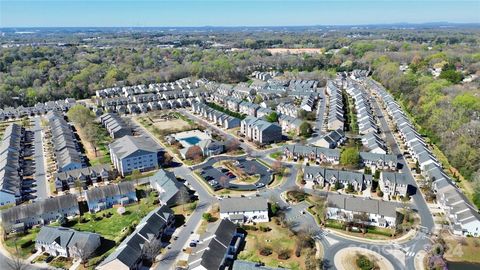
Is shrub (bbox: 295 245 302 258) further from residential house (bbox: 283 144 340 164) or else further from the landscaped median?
residential house (bbox: 283 144 340 164)

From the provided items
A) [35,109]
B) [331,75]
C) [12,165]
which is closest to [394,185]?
[12,165]

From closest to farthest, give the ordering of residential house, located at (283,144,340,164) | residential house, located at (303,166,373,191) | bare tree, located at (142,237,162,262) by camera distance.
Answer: bare tree, located at (142,237,162,262), residential house, located at (303,166,373,191), residential house, located at (283,144,340,164)

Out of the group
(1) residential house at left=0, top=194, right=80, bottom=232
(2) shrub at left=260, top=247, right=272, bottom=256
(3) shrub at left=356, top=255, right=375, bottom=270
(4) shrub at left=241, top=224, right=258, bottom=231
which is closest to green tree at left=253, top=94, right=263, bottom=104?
(4) shrub at left=241, top=224, right=258, bottom=231

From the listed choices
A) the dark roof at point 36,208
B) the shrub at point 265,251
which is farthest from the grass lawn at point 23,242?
the shrub at point 265,251

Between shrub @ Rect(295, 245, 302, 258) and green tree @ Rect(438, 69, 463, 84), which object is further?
green tree @ Rect(438, 69, 463, 84)

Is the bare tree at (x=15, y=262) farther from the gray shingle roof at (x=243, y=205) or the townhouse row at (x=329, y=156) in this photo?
the townhouse row at (x=329, y=156)
